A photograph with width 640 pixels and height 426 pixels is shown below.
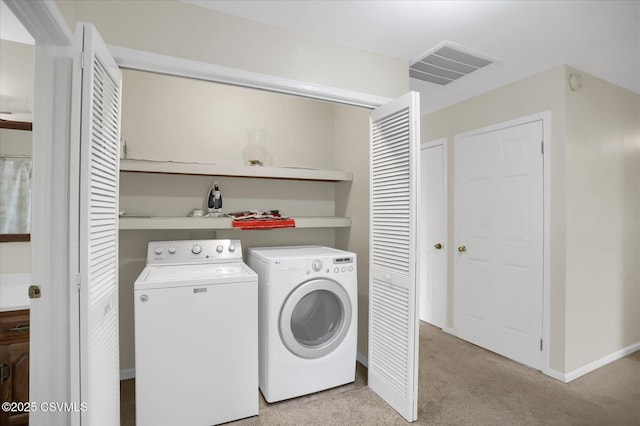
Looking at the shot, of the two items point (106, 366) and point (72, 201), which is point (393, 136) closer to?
point (72, 201)

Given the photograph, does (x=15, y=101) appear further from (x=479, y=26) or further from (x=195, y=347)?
(x=479, y=26)

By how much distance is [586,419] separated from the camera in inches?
81.3

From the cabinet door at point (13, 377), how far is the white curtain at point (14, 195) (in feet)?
2.17

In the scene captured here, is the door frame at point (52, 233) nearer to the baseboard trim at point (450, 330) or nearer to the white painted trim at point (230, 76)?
the white painted trim at point (230, 76)

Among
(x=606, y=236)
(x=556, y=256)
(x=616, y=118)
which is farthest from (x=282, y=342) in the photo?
(x=616, y=118)

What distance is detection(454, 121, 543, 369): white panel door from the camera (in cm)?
275

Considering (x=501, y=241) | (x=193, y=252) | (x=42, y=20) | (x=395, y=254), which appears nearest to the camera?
(x=42, y=20)

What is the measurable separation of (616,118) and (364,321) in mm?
2835

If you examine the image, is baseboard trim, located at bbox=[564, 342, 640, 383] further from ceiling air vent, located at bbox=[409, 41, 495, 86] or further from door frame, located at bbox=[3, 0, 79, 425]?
door frame, located at bbox=[3, 0, 79, 425]

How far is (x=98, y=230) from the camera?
1.40 metres

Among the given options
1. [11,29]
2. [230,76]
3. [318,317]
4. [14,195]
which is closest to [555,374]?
[318,317]

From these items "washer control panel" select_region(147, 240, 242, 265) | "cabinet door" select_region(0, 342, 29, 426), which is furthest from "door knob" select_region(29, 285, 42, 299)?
"washer control panel" select_region(147, 240, 242, 265)

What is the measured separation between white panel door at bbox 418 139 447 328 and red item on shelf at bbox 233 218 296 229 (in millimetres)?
1538

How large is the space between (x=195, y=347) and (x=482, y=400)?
190cm
